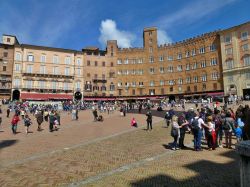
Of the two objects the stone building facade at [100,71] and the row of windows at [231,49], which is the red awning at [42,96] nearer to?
the stone building facade at [100,71]

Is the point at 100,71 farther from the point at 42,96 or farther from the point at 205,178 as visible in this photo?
the point at 205,178

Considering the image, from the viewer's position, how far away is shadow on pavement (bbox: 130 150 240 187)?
25.4 ft

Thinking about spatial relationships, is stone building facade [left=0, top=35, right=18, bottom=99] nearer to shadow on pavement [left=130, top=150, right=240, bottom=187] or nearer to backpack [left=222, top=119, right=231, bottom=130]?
backpack [left=222, top=119, right=231, bottom=130]

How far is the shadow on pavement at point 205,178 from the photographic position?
7742 mm

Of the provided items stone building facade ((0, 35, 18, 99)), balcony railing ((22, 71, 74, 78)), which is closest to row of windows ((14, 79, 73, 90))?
stone building facade ((0, 35, 18, 99))

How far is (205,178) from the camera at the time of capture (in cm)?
823

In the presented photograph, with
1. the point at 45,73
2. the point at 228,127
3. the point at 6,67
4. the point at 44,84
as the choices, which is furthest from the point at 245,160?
the point at 45,73

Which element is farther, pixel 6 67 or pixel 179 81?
Result: pixel 179 81

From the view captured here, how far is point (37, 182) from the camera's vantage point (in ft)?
26.8

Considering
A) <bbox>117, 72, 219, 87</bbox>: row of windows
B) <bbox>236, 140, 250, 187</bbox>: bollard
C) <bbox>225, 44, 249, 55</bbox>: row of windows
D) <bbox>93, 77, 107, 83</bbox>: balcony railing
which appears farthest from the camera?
<bbox>93, 77, 107, 83</bbox>: balcony railing

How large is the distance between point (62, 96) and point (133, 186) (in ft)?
198

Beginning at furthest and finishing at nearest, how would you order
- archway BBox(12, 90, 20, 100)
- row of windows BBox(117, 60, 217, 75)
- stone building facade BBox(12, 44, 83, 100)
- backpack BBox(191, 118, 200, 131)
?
row of windows BBox(117, 60, 217, 75) → stone building facade BBox(12, 44, 83, 100) → archway BBox(12, 90, 20, 100) → backpack BBox(191, 118, 200, 131)

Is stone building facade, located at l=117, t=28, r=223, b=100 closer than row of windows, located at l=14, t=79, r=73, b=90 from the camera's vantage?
Yes

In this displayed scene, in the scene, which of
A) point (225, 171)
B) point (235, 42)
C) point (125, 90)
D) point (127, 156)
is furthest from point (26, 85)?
point (225, 171)
